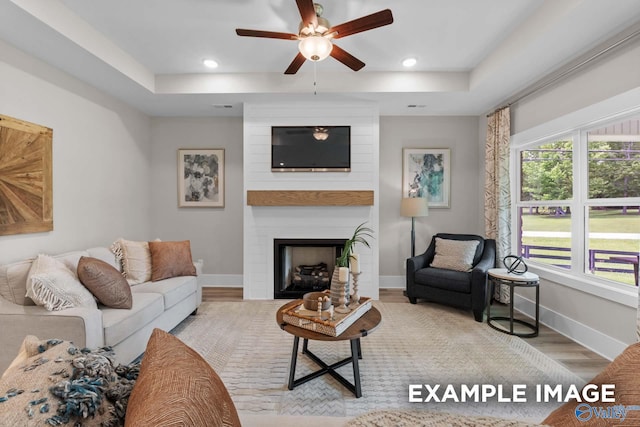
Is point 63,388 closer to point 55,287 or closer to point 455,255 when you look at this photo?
point 55,287

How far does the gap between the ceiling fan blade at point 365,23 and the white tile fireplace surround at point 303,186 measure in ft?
5.82

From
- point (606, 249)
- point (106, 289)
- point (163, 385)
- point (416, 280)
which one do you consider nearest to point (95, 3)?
point (106, 289)

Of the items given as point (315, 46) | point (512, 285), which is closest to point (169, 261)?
point (315, 46)

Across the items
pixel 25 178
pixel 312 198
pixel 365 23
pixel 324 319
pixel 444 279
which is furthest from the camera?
pixel 312 198

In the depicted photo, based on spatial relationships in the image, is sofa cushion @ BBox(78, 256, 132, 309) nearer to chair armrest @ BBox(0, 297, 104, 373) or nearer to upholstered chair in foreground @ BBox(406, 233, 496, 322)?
chair armrest @ BBox(0, 297, 104, 373)

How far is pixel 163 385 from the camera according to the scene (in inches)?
26.0

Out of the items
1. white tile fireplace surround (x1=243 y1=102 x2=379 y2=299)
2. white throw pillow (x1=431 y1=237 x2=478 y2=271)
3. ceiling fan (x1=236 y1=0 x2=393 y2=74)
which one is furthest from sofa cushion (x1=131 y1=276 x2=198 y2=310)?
white throw pillow (x1=431 y1=237 x2=478 y2=271)

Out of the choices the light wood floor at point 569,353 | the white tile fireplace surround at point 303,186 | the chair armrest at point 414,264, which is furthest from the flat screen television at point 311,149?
the light wood floor at point 569,353

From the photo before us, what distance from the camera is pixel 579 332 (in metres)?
2.78

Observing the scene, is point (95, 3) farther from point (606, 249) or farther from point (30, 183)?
point (606, 249)

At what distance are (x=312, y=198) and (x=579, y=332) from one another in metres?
3.00

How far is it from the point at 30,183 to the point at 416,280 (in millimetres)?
4033

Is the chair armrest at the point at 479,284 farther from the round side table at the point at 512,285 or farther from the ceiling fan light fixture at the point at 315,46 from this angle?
the ceiling fan light fixture at the point at 315,46

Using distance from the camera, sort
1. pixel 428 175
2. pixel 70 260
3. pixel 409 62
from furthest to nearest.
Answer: pixel 428 175 < pixel 409 62 < pixel 70 260
